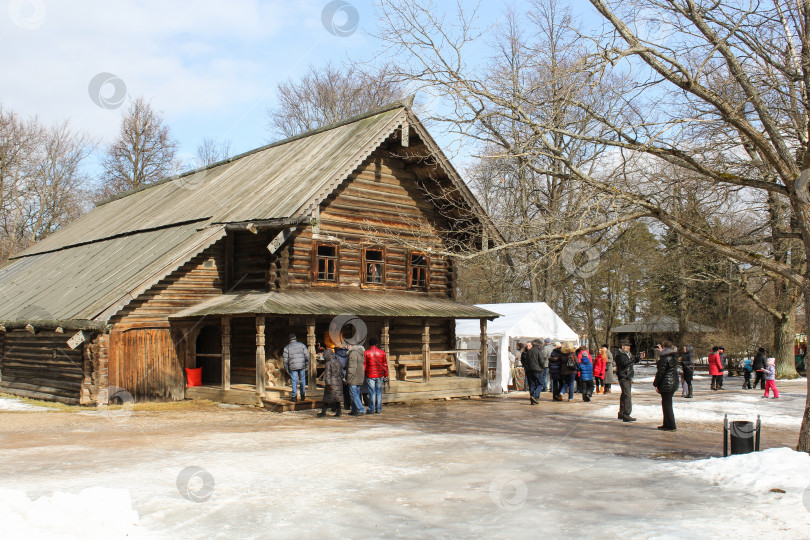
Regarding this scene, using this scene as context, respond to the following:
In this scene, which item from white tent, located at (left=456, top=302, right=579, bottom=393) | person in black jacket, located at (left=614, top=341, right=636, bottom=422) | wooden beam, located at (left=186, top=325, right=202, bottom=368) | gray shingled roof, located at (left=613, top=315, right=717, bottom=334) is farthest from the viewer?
gray shingled roof, located at (left=613, top=315, right=717, bottom=334)

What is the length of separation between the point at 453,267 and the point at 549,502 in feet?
55.1

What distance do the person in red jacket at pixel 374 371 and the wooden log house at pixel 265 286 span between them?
6.34 ft

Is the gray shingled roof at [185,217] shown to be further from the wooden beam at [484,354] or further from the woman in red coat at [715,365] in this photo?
the woman in red coat at [715,365]

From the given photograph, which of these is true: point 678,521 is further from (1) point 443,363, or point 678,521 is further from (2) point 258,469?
(1) point 443,363

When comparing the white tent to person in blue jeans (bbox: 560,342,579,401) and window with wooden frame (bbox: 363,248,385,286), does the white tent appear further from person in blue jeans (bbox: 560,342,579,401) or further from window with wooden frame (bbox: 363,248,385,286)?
window with wooden frame (bbox: 363,248,385,286)

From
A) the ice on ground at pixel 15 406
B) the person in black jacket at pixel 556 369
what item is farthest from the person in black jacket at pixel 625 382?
the ice on ground at pixel 15 406

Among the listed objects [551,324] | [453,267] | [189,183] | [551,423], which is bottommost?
[551,423]

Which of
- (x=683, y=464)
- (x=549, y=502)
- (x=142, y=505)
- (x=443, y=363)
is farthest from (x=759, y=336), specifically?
(x=142, y=505)

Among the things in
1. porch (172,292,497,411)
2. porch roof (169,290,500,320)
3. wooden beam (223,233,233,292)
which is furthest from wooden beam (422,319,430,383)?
wooden beam (223,233,233,292)

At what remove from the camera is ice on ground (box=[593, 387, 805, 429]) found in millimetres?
16156

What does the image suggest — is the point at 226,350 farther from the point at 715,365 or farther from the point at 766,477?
Result: the point at 715,365

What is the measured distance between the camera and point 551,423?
15547mm

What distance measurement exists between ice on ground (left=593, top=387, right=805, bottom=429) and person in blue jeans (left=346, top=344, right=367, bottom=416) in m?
5.72

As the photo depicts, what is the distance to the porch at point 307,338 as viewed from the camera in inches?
724
